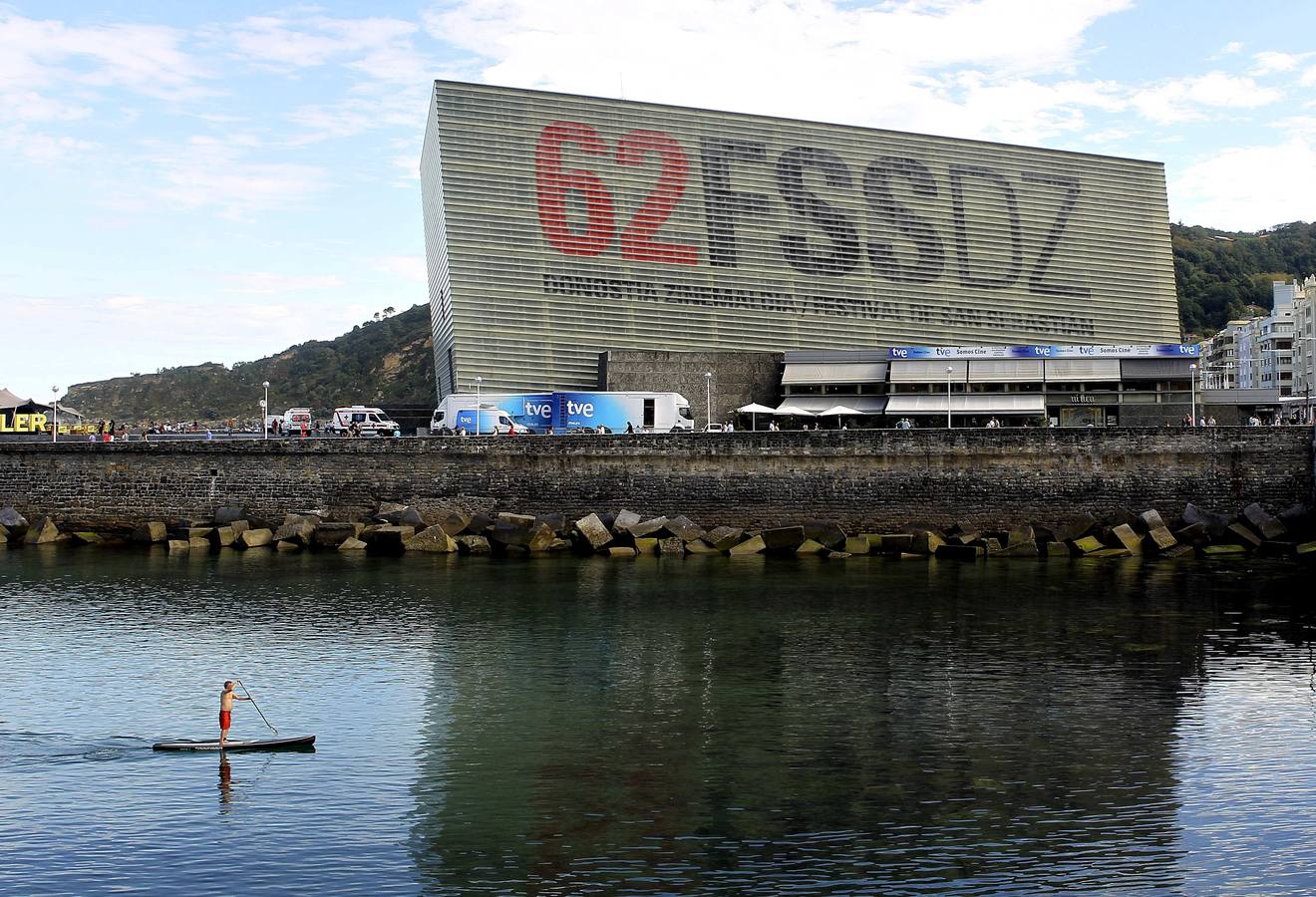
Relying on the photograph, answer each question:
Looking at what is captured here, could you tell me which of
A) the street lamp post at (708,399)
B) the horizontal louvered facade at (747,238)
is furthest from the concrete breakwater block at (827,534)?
the horizontal louvered facade at (747,238)

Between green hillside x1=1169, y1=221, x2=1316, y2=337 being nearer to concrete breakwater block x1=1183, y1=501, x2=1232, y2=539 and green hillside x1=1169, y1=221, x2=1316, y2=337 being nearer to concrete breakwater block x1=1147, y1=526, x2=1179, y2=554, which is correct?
concrete breakwater block x1=1183, y1=501, x2=1232, y2=539

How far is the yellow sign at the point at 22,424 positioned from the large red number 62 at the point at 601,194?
32541 mm

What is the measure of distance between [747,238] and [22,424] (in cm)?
4722

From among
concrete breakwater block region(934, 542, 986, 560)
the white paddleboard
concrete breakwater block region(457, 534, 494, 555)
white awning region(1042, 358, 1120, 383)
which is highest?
white awning region(1042, 358, 1120, 383)

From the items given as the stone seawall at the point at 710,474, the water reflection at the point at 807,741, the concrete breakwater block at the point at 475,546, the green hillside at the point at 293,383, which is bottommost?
the water reflection at the point at 807,741

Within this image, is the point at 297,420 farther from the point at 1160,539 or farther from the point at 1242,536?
the point at 1242,536

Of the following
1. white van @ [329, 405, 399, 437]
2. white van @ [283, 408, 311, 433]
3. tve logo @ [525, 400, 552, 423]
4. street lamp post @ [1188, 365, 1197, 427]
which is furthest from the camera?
street lamp post @ [1188, 365, 1197, 427]

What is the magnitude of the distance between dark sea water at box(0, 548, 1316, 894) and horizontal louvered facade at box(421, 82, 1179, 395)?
4455 centimetres

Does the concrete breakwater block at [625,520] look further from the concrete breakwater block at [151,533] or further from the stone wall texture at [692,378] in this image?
the stone wall texture at [692,378]

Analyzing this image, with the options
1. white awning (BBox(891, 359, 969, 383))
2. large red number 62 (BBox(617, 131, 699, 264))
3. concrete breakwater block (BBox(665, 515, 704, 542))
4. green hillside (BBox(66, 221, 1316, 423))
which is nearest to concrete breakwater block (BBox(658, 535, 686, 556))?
concrete breakwater block (BBox(665, 515, 704, 542))

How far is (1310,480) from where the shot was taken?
53750 millimetres

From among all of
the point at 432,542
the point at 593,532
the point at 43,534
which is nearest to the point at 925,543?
the point at 593,532

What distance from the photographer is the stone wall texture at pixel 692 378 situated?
80812 millimetres

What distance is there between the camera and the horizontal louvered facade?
82.2m
